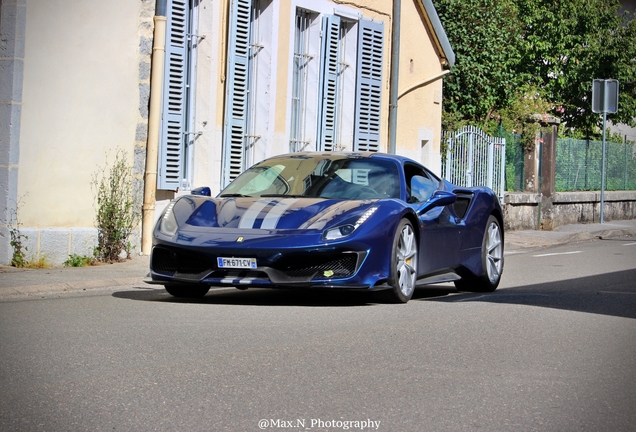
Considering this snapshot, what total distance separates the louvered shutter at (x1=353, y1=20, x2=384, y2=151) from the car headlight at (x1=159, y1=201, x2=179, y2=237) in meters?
10.9

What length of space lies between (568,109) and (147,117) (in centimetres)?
2456

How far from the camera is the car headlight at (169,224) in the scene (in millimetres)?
9469

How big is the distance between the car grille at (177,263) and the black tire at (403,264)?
157cm

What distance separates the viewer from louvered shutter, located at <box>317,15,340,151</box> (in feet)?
63.2

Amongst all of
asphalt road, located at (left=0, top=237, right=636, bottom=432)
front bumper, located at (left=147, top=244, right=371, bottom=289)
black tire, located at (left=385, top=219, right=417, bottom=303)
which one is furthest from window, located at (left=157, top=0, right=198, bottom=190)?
front bumper, located at (left=147, top=244, right=371, bottom=289)

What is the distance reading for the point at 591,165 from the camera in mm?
31078

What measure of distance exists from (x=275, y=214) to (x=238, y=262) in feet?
2.03

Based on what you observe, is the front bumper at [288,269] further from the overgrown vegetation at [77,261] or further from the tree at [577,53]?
the tree at [577,53]

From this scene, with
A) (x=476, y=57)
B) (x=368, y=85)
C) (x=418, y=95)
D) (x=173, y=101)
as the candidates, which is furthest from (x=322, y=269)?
(x=476, y=57)

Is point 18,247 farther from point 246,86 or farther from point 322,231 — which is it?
point 246,86

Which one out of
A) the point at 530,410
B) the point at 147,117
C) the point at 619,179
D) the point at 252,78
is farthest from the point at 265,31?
the point at 619,179

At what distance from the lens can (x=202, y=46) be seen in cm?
1603

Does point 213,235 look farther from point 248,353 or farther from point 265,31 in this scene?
point 265,31

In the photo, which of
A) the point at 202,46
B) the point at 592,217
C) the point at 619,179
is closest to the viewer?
the point at 202,46
